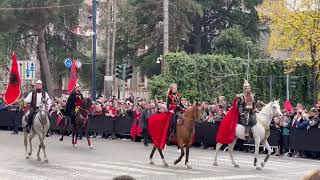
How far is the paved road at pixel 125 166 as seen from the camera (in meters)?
17.1

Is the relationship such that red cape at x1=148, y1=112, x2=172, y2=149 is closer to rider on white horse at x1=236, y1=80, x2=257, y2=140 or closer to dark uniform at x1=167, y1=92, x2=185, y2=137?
dark uniform at x1=167, y1=92, x2=185, y2=137

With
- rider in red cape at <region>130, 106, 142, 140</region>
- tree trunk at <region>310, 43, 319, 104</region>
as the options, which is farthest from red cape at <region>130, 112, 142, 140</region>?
tree trunk at <region>310, 43, 319, 104</region>

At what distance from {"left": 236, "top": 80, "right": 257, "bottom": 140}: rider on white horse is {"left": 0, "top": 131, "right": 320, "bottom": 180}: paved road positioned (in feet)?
4.11

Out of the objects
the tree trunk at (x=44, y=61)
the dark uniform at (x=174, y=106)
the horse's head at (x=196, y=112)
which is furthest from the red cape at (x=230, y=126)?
the tree trunk at (x=44, y=61)

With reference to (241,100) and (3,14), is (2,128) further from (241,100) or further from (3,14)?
(241,100)

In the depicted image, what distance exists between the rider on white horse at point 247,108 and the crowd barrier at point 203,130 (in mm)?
4892

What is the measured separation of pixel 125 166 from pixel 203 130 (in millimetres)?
8730

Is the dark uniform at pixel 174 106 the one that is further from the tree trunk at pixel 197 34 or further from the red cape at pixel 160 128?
the tree trunk at pixel 197 34

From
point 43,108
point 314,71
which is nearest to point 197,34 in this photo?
point 314,71

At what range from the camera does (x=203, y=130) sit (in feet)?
90.6

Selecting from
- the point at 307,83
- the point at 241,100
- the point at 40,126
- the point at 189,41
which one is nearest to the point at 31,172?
the point at 40,126

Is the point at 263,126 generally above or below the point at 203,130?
above

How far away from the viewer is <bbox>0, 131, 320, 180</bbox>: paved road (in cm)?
1714

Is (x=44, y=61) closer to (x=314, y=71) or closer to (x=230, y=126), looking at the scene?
(x=314, y=71)
